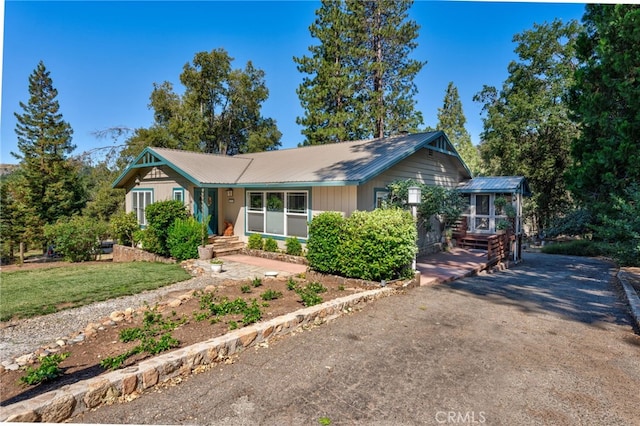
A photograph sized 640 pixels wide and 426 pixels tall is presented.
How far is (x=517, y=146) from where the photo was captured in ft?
66.7

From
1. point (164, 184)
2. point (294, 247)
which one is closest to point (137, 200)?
point (164, 184)

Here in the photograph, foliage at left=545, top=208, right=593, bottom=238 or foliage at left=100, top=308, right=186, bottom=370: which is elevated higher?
foliage at left=545, top=208, right=593, bottom=238

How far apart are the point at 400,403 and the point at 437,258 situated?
29.5ft

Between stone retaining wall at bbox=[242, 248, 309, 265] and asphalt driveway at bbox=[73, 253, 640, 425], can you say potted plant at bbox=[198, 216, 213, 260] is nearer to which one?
stone retaining wall at bbox=[242, 248, 309, 265]

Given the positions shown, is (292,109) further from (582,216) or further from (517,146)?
(582,216)

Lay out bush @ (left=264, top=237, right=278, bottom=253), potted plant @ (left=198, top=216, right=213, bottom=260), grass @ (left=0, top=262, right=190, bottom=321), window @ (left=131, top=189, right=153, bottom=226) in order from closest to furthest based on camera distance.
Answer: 1. grass @ (left=0, top=262, right=190, bottom=321)
2. potted plant @ (left=198, top=216, right=213, bottom=260)
3. bush @ (left=264, top=237, right=278, bottom=253)
4. window @ (left=131, top=189, right=153, bottom=226)

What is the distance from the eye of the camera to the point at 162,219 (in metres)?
11.8

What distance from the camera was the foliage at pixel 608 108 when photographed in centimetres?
1004

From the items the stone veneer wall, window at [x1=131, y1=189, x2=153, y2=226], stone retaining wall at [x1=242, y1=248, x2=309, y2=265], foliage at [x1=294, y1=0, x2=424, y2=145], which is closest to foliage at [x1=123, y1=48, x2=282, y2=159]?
foliage at [x1=294, y1=0, x2=424, y2=145]

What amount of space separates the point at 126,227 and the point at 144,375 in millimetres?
12976

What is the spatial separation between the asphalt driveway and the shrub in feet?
6.57

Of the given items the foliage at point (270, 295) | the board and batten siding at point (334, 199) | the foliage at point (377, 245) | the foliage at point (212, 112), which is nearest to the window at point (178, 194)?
the board and batten siding at point (334, 199)

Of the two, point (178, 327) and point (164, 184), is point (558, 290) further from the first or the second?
point (164, 184)

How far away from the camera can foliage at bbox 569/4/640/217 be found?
32.9 ft
